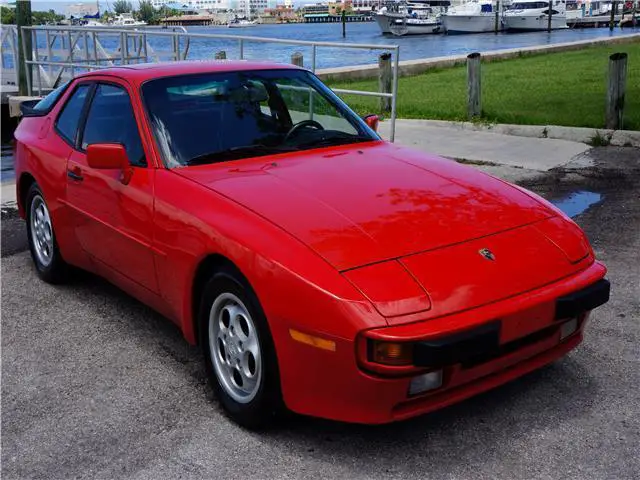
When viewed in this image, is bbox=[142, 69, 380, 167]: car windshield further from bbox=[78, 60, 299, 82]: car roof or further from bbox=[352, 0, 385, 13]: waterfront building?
bbox=[352, 0, 385, 13]: waterfront building

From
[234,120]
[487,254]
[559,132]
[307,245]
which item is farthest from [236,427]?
[559,132]

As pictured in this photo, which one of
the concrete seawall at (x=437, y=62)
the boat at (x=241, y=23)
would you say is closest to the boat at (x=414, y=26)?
the concrete seawall at (x=437, y=62)

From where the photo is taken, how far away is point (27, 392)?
394cm

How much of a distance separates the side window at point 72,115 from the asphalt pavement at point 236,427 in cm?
118

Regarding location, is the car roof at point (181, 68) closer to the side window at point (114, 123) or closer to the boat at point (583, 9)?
the side window at point (114, 123)

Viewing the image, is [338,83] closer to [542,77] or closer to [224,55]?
[224,55]

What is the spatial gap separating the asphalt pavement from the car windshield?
1.15m

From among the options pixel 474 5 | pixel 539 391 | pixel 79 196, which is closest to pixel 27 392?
pixel 79 196

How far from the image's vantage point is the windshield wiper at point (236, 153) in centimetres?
413

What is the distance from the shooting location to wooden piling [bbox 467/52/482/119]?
12.2 m

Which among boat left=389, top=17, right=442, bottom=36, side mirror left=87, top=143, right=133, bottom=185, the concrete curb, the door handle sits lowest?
the concrete curb

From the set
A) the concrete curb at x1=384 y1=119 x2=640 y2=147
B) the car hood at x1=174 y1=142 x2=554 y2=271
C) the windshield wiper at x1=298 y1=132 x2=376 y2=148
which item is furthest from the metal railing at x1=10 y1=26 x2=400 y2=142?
the car hood at x1=174 y1=142 x2=554 y2=271

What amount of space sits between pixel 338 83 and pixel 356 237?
15.0 m

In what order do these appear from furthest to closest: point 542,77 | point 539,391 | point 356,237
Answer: point 542,77, point 539,391, point 356,237
